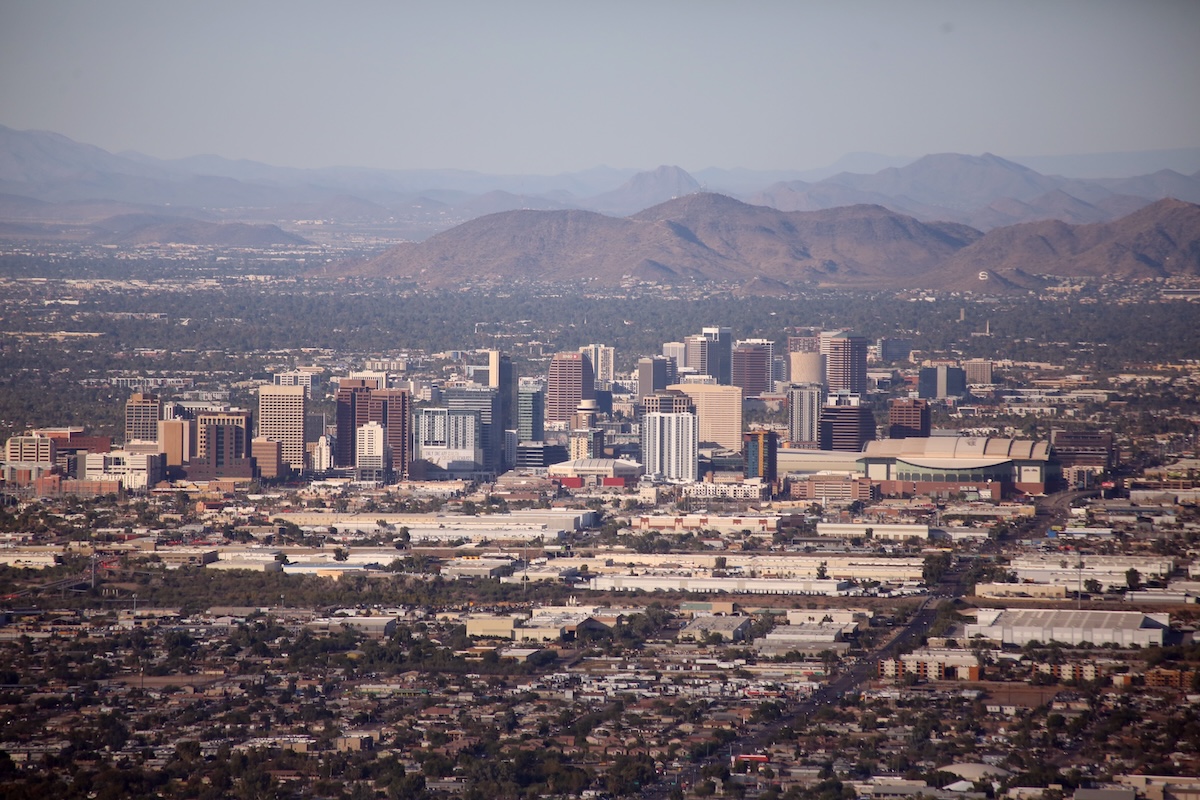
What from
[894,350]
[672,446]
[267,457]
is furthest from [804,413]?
[894,350]

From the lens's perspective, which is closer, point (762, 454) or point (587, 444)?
point (762, 454)

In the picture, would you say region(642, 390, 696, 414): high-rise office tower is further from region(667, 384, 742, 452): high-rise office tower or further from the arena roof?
the arena roof

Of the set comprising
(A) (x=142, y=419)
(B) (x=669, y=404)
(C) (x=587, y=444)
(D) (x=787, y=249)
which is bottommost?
(C) (x=587, y=444)

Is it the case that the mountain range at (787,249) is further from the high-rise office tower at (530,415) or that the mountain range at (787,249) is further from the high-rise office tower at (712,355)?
the high-rise office tower at (530,415)

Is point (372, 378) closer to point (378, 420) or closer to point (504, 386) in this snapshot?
point (504, 386)

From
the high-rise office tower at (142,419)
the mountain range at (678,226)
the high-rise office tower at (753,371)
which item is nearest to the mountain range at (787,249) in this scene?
the mountain range at (678,226)

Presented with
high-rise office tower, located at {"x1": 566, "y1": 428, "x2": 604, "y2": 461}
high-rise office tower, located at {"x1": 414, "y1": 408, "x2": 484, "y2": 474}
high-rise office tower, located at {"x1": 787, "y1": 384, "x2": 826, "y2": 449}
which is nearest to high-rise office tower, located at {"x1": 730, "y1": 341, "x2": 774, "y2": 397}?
high-rise office tower, located at {"x1": 787, "y1": 384, "x2": 826, "y2": 449}

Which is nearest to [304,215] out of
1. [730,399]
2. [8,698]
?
[730,399]
